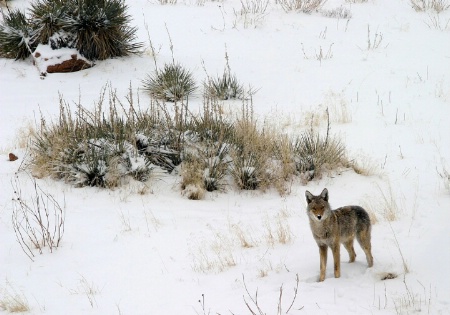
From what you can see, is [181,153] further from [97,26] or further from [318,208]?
[97,26]

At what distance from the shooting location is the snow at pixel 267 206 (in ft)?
16.6

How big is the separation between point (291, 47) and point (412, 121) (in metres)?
5.08

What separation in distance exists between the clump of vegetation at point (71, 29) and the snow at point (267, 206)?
14.1 inches

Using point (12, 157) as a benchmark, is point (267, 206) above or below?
below

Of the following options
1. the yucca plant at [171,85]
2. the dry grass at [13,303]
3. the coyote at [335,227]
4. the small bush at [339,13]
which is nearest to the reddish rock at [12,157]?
the yucca plant at [171,85]

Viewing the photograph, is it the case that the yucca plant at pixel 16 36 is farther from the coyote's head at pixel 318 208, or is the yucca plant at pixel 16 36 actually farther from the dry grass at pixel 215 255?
the coyote's head at pixel 318 208

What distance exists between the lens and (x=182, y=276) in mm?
5473

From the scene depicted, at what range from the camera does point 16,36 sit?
40.9 ft

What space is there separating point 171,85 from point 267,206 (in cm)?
460

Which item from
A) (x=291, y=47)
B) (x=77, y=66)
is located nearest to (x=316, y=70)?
(x=291, y=47)

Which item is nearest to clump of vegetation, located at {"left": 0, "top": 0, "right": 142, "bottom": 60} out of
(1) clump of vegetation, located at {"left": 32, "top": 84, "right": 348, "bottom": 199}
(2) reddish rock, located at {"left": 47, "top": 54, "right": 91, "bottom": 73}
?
(2) reddish rock, located at {"left": 47, "top": 54, "right": 91, "bottom": 73}

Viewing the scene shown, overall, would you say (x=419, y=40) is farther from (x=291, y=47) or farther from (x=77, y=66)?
(x=77, y=66)

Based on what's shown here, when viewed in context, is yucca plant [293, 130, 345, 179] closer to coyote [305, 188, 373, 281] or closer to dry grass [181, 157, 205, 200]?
dry grass [181, 157, 205, 200]

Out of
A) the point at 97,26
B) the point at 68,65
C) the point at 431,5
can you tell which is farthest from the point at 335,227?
the point at 431,5
